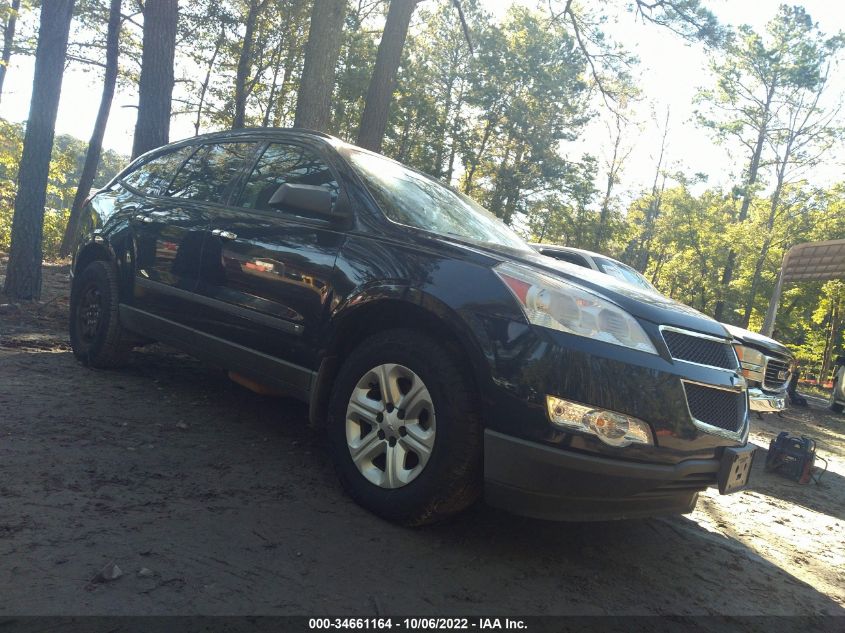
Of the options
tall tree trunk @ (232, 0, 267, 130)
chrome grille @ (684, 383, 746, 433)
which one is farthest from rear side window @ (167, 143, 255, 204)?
tall tree trunk @ (232, 0, 267, 130)

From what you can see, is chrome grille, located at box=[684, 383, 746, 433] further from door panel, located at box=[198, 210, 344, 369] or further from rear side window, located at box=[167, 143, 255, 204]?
rear side window, located at box=[167, 143, 255, 204]

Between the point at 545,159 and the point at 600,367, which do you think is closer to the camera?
the point at 600,367

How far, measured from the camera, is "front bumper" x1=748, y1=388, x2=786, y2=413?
7.57 m

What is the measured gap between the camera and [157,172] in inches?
208

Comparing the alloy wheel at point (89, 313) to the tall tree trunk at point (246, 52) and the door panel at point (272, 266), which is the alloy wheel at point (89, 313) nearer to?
the door panel at point (272, 266)

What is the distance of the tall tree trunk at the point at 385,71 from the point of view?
10.3 meters

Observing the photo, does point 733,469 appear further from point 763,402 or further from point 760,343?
point 760,343

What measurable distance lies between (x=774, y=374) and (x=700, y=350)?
599 cm

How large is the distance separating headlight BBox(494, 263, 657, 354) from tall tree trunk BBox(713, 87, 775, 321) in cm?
3108

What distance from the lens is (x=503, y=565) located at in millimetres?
2945

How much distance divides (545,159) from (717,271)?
1061cm

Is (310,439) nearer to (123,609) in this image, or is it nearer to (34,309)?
(123,609)

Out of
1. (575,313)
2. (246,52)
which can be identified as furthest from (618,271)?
(246,52)

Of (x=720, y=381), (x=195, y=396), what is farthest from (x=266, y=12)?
(x=720, y=381)
